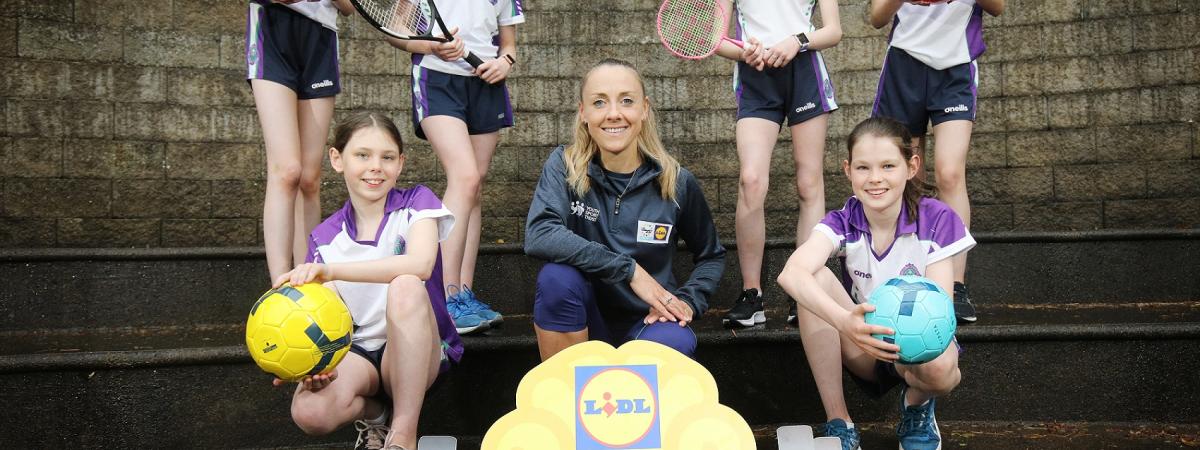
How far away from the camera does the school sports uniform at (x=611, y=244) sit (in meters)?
2.66

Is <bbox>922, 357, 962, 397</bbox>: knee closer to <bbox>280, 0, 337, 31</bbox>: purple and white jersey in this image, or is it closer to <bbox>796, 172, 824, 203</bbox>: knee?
<bbox>796, 172, 824, 203</bbox>: knee

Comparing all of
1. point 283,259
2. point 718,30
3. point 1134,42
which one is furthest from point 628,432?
point 1134,42

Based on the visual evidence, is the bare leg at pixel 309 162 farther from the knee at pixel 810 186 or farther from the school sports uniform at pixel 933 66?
the school sports uniform at pixel 933 66

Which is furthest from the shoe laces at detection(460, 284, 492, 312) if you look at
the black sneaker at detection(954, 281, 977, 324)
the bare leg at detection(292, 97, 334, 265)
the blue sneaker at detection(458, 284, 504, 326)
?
the black sneaker at detection(954, 281, 977, 324)

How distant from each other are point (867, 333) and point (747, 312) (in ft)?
3.52

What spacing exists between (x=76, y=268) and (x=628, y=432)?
270 cm

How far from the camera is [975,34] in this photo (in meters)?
3.60

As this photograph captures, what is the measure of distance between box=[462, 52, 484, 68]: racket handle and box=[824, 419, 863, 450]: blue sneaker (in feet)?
6.09

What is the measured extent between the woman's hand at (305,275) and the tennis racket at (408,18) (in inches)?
47.3

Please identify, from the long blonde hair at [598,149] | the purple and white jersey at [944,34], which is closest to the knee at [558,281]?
the long blonde hair at [598,149]

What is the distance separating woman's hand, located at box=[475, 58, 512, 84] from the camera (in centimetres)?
353

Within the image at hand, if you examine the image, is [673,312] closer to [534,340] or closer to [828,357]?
[828,357]

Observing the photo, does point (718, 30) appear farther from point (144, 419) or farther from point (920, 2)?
point (144, 419)

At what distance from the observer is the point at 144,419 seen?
2943 mm
